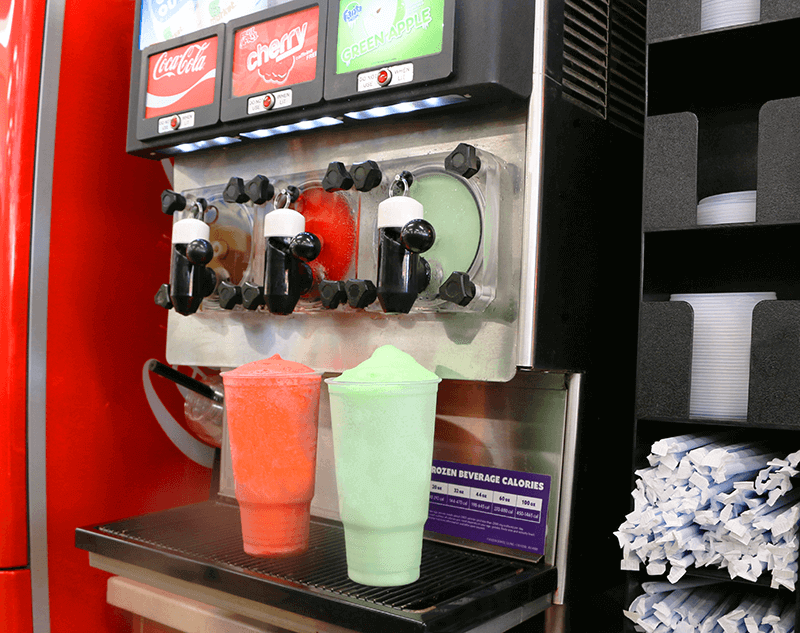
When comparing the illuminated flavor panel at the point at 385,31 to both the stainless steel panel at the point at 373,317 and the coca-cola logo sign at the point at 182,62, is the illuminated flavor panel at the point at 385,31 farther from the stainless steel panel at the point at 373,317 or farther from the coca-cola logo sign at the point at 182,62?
the coca-cola logo sign at the point at 182,62

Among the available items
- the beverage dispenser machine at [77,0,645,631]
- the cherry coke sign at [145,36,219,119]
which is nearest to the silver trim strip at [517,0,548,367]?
the beverage dispenser machine at [77,0,645,631]

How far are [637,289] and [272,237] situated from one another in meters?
0.65

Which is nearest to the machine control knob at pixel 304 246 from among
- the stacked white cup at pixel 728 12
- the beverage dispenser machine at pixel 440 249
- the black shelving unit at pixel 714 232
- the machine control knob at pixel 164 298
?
the beverage dispenser machine at pixel 440 249

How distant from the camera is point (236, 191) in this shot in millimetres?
1250

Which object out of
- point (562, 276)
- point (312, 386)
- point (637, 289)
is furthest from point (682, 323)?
point (312, 386)

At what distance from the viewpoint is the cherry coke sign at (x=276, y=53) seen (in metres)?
1.17

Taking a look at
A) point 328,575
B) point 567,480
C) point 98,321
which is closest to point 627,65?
point 567,480

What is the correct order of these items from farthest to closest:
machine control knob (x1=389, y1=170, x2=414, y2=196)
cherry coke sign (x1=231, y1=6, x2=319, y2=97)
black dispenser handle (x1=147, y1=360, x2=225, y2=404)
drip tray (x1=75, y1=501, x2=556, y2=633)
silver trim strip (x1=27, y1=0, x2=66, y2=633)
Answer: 1. silver trim strip (x1=27, y1=0, x2=66, y2=633)
2. black dispenser handle (x1=147, y1=360, x2=225, y2=404)
3. cherry coke sign (x1=231, y1=6, x2=319, y2=97)
4. machine control knob (x1=389, y1=170, x2=414, y2=196)
5. drip tray (x1=75, y1=501, x2=556, y2=633)

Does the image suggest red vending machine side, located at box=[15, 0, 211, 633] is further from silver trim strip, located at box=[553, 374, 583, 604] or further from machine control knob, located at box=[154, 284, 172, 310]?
silver trim strip, located at box=[553, 374, 583, 604]

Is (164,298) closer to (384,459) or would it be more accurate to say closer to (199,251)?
(199,251)

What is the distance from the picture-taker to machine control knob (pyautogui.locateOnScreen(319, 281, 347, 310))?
1095 millimetres

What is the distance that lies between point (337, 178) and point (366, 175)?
47 millimetres

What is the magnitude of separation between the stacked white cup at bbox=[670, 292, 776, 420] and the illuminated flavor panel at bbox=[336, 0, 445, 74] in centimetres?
53

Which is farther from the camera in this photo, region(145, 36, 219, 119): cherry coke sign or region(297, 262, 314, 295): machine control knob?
region(145, 36, 219, 119): cherry coke sign
